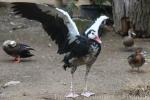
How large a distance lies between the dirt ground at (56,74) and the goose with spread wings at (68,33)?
0.43m

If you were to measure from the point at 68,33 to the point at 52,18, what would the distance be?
9.9 inches

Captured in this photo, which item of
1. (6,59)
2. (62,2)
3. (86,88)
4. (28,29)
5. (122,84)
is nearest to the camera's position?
(86,88)

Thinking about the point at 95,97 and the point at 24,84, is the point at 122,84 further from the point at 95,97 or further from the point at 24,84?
the point at 24,84

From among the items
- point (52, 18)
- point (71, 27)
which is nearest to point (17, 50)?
point (52, 18)

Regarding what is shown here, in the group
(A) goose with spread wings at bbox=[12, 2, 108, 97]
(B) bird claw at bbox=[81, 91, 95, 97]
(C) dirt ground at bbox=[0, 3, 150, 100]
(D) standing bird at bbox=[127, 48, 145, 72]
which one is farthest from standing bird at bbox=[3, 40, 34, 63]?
(B) bird claw at bbox=[81, 91, 95, 97]

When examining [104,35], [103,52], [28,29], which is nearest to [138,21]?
[104,35]

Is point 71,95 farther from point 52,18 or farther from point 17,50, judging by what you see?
point 17,50

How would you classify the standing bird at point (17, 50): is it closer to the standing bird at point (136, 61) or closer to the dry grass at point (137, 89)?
the standing bird at point (136, 61)

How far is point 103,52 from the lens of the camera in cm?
→ 916

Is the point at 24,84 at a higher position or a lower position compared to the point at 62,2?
lower

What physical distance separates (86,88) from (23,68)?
6.05 feet

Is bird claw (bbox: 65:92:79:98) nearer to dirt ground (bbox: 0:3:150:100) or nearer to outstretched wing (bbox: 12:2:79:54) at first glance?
dirt ground (bbox: 0:3:150:100)

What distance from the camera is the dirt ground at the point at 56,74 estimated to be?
246 inches

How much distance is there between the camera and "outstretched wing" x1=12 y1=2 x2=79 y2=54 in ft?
19.3
